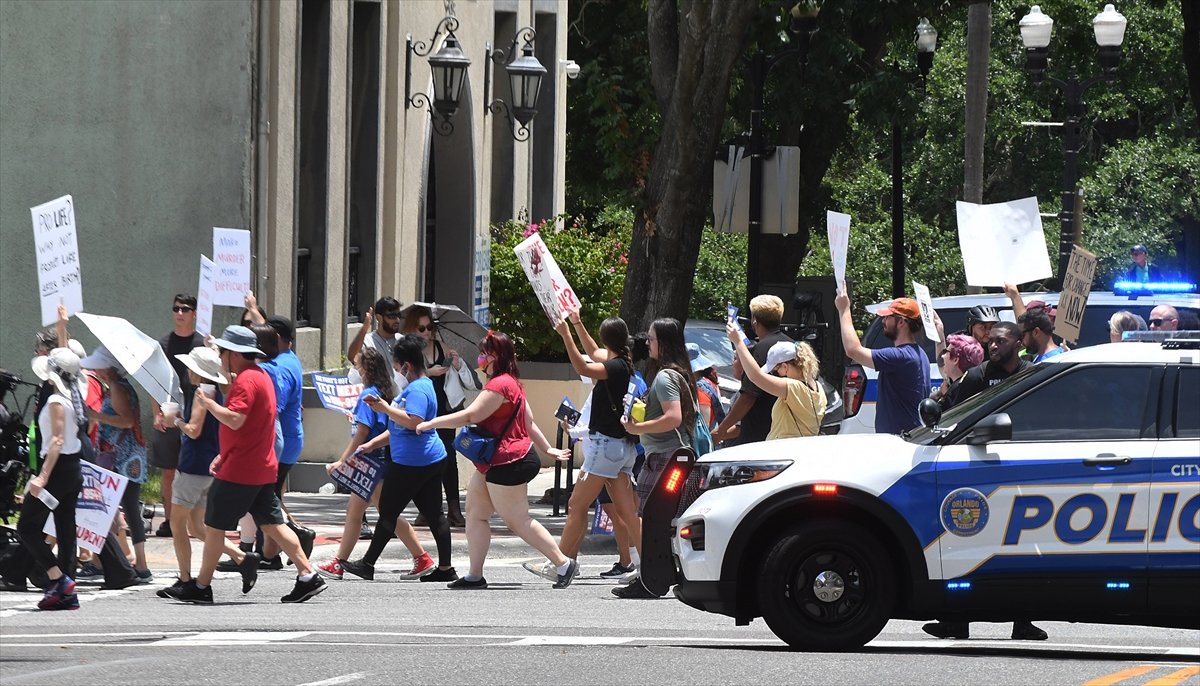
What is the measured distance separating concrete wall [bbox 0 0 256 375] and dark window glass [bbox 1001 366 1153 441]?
10188mm

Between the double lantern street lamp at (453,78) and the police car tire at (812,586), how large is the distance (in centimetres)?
1190

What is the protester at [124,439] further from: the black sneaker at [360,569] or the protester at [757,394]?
the protester at [757,394]

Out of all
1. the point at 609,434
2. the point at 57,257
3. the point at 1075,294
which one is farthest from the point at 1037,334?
the point at 57,257

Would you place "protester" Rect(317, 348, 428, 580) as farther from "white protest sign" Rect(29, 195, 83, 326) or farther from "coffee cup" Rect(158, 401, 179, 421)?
"white protest sign" Rect(29, 195, 83, 326)

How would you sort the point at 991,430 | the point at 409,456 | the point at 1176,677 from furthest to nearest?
the point at 409,456 < the point at 991,430 < the point at 1176,677

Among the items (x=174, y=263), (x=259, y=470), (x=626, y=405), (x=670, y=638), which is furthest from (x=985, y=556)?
(x=174, y=263)

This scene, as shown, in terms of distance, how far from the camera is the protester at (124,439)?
44.1 ft

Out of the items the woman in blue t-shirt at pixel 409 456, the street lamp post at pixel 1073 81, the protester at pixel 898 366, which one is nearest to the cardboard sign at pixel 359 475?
the woman in blue t-shirt at pixel 409 456

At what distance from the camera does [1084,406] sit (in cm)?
1007

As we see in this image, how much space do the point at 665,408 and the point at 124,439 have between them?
12.1 feet

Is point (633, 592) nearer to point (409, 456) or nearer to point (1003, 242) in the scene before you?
point (409, 456)

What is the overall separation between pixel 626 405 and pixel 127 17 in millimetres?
8161

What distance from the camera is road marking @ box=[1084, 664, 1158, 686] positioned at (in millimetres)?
9117

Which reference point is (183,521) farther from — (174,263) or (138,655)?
(174,263)
